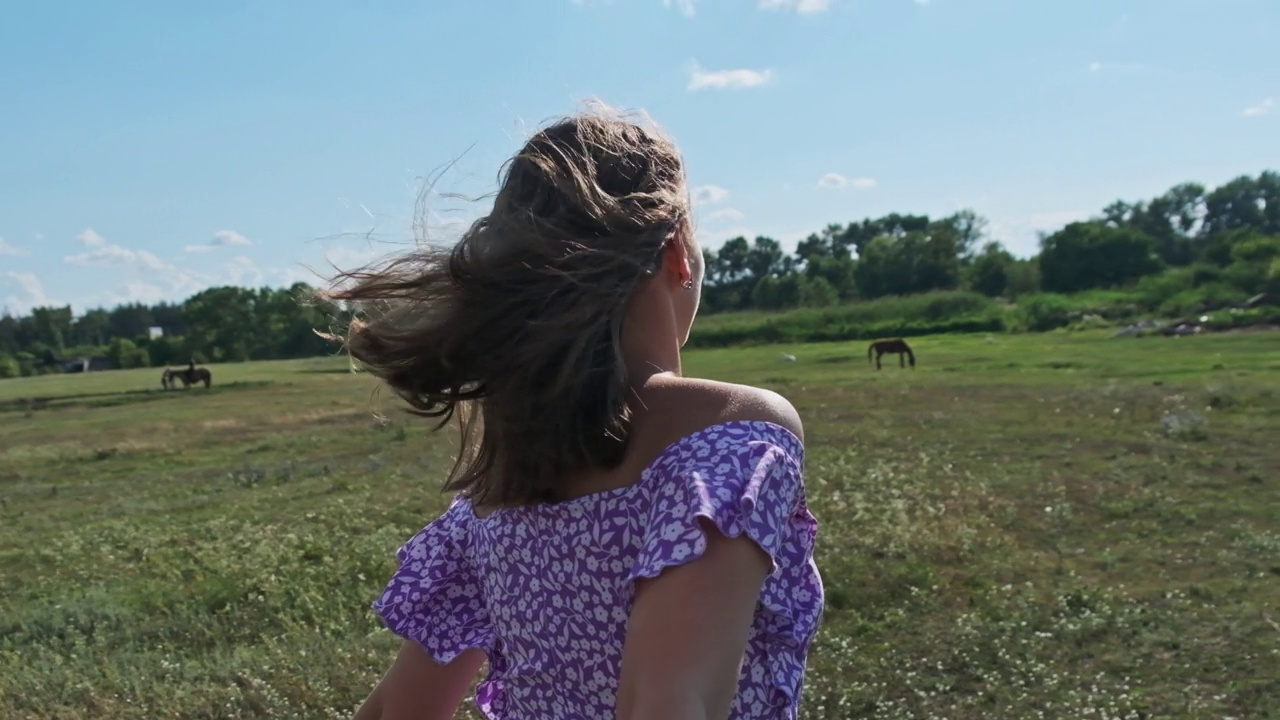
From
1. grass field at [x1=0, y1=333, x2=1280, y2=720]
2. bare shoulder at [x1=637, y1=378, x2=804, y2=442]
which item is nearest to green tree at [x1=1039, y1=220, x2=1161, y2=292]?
grass field at [x1=0, y1=333, x2=1280, y2=720]

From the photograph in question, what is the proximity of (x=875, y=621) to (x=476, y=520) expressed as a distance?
548 cm

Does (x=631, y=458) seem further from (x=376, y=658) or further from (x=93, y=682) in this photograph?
(x=93, y=682)

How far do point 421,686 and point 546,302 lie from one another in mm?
709

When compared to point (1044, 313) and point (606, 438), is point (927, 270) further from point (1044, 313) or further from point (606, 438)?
point (606, 438)

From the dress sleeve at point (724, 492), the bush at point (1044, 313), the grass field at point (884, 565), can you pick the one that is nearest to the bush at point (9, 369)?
the bush at point (1044, 313)

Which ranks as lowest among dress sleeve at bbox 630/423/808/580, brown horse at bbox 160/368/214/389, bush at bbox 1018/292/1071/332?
brown horse at bbox 160/368/214/389

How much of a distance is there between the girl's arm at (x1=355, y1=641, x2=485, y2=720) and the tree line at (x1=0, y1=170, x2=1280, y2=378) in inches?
2213

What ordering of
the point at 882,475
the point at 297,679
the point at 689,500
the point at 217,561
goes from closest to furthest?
the point at 689,500
the point at 297,679
the point at 217,561
the point at 882,475

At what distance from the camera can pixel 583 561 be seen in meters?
1.34

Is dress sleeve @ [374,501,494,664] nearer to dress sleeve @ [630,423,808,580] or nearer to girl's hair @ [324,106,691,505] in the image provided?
girl's hair @ [324,106,691,505]

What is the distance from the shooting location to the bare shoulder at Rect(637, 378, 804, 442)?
124cm

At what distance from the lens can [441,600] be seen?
1.68 metres

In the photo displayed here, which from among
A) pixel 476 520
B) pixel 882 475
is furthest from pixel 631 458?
pixel 882 475

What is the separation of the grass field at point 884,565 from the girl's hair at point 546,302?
1.68 meters
